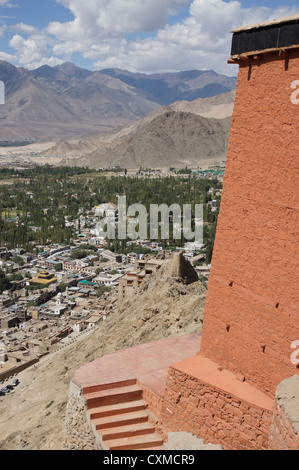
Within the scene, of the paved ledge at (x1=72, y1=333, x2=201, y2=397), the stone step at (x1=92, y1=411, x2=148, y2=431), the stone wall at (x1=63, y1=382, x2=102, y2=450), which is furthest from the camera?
the paved ledge at (x1=72, y1=333, x2=201, y2=397)

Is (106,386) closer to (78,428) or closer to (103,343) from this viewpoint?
(78,428)

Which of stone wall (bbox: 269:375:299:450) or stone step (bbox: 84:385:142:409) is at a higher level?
stone wall (bbox: 269:375:299:450)

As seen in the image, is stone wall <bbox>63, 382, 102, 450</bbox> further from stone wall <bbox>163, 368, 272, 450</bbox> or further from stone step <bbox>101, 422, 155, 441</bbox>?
stone wall <bbox>163, 368, 272, 450</bbox>

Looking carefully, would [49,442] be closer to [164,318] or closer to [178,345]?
[178,345]

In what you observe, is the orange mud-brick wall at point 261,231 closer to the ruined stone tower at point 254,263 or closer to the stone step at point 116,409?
the ruined stone tower at point 254,263

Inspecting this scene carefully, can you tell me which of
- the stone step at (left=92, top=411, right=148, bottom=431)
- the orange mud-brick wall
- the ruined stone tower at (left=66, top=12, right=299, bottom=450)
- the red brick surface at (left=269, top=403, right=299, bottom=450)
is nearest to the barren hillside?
the stone step at (left=92, top=411, right=148, bottom=431)

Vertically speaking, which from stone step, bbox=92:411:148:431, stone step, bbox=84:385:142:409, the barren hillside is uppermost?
stone step, bbox=84:385:142:409

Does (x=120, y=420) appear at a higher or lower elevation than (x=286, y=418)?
lower

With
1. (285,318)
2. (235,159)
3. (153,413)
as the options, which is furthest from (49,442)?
(235,159)

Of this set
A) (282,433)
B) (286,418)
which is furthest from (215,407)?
(286,418)
